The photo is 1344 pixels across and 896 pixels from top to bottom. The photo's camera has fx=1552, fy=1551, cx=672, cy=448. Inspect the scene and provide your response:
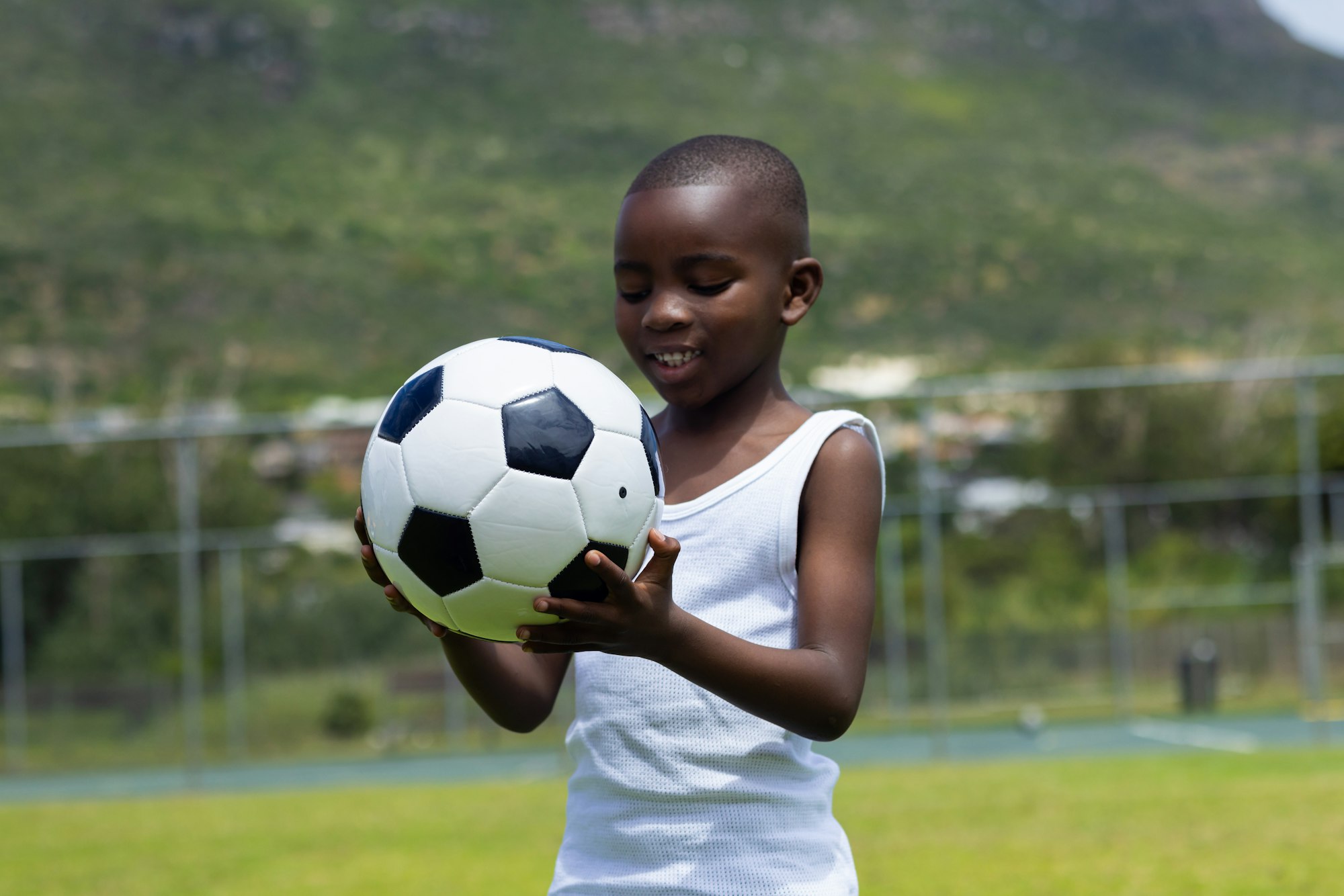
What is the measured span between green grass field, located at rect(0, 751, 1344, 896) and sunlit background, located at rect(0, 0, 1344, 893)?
17cm

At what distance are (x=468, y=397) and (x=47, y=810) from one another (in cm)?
1135

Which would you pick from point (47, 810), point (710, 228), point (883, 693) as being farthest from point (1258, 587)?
point (710, 228)

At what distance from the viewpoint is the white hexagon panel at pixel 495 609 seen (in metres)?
1.54

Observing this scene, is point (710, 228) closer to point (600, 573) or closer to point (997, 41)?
point (600, 573)

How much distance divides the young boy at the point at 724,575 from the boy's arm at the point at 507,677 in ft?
0.06

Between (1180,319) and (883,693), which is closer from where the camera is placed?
(883,693)

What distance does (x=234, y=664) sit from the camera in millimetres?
16312

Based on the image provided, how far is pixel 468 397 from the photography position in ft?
5.47

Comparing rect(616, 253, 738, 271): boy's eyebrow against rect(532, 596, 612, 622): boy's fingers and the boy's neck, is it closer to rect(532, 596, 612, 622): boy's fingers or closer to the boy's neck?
the boy's neck

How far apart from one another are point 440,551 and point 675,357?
0.42 m

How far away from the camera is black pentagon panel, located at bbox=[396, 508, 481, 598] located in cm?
157

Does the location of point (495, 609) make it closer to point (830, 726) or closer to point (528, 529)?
Answer: point (528, 529)

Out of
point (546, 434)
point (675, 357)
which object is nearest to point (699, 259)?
point (675, 357)

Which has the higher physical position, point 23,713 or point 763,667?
point 763,667
